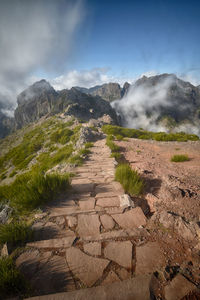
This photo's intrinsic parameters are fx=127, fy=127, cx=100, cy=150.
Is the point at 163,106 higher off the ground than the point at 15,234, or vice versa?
the point at 163,106

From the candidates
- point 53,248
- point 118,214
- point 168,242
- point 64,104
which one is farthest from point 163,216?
point 64,104

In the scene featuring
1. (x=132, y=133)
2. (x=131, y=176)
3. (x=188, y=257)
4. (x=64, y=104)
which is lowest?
(x=188, y=257)

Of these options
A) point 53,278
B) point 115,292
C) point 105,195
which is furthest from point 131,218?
point 53,278

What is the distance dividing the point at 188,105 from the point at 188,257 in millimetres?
187931

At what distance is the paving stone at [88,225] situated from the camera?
2.22m

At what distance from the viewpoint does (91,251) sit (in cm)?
186

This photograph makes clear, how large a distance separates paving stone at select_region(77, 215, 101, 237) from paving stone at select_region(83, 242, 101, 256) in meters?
0.23

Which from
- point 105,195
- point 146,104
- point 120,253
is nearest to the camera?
point 120,253

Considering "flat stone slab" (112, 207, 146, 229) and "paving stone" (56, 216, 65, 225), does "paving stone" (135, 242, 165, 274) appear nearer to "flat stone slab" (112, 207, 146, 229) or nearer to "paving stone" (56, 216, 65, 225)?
"flat stone slab" (112, 207, 146, 229)

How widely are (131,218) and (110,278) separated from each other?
43.7 inches

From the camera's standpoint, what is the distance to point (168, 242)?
1.98 meters

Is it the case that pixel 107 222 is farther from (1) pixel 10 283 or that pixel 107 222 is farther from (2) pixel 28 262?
(1) pixel 10 283

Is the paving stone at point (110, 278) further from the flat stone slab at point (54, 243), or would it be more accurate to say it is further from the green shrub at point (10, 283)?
the green shrub at point (10, 283)

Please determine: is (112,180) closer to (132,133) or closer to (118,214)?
(118,214)
